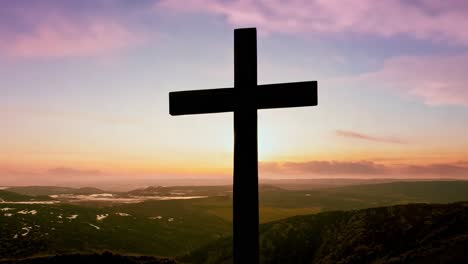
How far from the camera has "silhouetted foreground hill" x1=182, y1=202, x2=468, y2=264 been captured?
77.9 feet

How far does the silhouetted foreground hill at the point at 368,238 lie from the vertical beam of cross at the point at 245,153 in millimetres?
13915

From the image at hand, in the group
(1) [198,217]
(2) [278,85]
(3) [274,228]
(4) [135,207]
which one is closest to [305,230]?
(3) [274,228]

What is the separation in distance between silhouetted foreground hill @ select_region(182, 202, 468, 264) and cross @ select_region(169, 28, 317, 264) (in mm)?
13810

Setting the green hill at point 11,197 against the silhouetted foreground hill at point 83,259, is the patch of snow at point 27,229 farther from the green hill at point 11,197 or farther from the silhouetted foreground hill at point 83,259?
the green hill at point 11,197

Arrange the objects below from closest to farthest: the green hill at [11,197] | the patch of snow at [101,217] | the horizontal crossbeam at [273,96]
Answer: the horizontal crossbeam at [273,96]
the patch of snow at [101,217]
the green hill at [11,197]

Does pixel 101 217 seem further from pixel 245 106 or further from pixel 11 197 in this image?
pixel 245 106

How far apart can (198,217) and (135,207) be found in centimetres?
4263

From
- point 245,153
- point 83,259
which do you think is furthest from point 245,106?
point 83,259

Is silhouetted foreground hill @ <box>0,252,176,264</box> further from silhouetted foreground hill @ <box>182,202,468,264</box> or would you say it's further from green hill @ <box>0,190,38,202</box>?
green hill @ <box>0,190,38,202</box>

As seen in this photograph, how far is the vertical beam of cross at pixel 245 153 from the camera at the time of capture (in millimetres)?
6172

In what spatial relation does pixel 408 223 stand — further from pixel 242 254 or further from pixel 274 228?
pixel 242 254

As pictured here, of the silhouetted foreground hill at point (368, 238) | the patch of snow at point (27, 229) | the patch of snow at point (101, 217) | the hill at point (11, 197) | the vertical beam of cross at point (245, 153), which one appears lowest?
the patch of snow at point (101, 217)

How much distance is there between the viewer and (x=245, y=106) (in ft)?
22.1

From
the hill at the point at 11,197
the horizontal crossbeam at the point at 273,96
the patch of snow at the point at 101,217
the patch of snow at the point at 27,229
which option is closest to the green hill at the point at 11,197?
the hill at the point at 11,197
